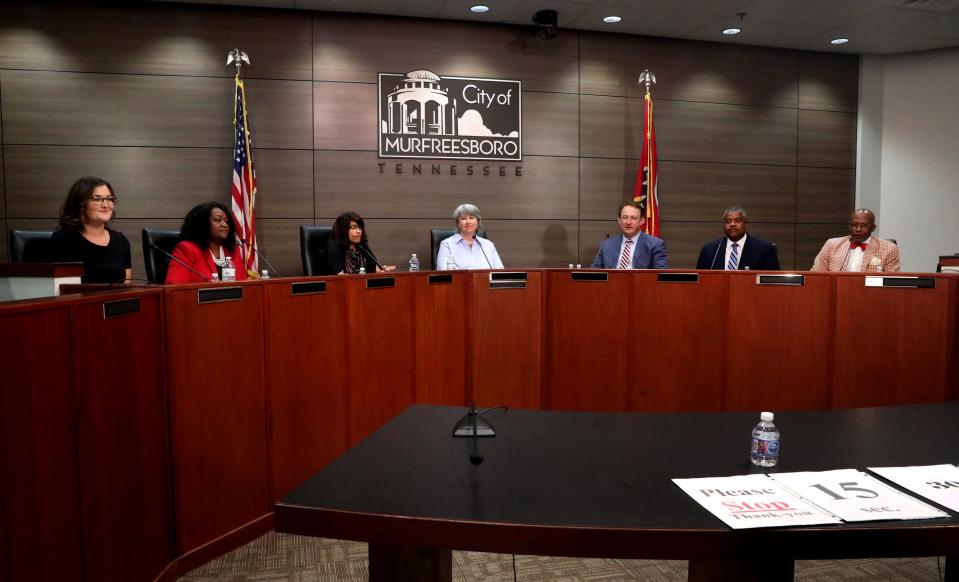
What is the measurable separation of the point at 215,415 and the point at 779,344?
3082 millimetres

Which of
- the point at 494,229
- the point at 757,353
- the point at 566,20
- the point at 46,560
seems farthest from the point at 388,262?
the point at 46,560

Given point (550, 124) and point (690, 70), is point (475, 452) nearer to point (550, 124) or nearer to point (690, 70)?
point (550, 124)

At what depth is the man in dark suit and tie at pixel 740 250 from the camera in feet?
15.5

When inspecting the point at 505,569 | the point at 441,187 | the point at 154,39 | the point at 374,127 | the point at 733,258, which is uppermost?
the point at 154,39

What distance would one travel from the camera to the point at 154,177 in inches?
213

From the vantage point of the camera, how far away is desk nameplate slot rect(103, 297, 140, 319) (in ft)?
6.32

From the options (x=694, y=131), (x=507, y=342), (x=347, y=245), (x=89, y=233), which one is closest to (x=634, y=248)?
(x=507, y=342)

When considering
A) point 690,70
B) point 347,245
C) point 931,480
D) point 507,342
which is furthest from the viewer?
point 690,70

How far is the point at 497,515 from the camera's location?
1.04 metres

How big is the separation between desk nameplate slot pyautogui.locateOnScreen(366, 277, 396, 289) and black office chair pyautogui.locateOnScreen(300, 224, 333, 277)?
1.49m

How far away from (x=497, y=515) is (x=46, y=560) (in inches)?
51.5

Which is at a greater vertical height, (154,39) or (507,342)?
(154,39)

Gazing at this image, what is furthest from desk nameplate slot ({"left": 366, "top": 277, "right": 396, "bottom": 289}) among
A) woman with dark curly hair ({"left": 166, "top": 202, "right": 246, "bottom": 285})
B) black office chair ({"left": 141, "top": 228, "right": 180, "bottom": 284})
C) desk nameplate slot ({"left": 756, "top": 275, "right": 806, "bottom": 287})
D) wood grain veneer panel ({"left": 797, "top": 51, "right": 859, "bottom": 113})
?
wood grain veneer panel ({"left": 797, "top": 51, "right": 859, "bottom": 113})

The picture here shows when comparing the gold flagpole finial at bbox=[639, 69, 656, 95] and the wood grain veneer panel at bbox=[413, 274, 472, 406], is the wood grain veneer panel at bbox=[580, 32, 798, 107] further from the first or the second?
the wood grain veneer panel at bbox=[413, 274, 472, 406]
